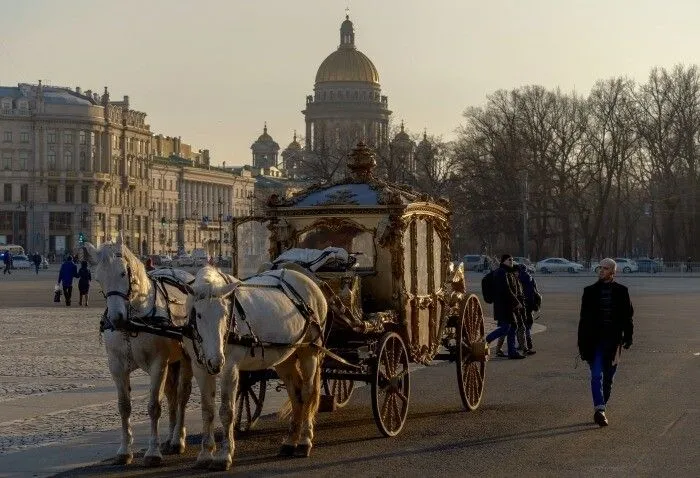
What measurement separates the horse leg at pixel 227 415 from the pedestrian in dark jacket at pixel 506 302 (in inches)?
480

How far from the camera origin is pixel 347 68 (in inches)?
7416

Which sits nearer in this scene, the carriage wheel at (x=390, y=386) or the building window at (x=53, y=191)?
the carriage wheel at (x=390, y=386)

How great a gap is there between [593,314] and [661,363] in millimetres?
8145

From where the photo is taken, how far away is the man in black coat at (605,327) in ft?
49.5

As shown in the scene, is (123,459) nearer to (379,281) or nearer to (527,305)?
(379,281)

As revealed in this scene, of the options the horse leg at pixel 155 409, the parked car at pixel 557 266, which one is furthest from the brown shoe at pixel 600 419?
the parked car at pixel 557 266

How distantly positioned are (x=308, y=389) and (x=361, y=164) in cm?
363

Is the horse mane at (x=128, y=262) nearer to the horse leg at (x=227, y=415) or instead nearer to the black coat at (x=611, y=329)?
the horse leg at (x=227, y=415)

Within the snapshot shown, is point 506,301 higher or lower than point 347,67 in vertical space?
lower

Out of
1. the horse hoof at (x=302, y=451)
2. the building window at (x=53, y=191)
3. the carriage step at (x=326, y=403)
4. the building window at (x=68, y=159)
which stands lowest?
the horse hoof at (x=302, y=451)

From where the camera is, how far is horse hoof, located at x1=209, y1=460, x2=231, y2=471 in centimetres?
1202

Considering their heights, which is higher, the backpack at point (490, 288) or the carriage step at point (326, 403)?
the backpack at point (490, 288)

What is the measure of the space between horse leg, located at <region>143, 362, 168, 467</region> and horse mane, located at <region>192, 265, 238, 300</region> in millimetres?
1051

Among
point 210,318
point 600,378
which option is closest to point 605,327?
point 600,378
